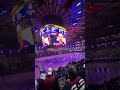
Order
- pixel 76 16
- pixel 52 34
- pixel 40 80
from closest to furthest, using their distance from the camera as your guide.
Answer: pixel 40 80
pixel 52 34
pixel 76 16

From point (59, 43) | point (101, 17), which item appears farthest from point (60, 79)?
point (101, 17)

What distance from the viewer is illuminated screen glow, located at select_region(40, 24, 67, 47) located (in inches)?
159

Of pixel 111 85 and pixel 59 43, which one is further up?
pixel 59 43

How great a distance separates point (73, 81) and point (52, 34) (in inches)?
24.5

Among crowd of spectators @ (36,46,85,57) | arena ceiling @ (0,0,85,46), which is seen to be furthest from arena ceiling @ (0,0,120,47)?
crowd of spectators @ (36,46,85,57)

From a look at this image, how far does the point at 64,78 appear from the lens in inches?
163

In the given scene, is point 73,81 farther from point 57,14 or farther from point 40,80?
point 57,14

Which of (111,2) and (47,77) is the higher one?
(111,2)

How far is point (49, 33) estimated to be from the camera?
4.08 m

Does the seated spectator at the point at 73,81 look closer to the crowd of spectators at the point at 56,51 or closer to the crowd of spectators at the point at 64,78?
the crowd of spectators at the point at 64,78

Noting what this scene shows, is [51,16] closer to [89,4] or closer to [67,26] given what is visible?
[67,26]

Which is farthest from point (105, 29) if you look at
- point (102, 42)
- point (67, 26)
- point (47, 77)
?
point (47, 77)

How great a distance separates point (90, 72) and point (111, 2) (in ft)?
3.03

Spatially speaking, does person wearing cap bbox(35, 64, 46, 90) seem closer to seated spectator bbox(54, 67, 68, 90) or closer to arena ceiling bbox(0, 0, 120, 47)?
seated spectator bbox(54, 67, 68, 90)
